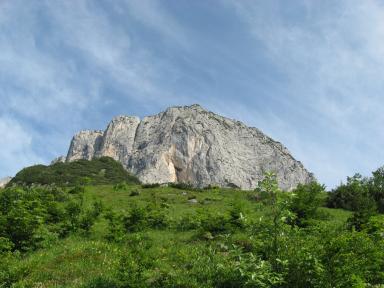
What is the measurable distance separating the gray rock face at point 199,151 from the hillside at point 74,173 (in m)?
51.5

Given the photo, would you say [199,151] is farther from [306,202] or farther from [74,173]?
[306,202]

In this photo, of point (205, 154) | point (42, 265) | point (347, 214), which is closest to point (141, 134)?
point (205, 154)

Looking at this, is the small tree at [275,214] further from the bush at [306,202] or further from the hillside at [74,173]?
the hillside at [74,173]

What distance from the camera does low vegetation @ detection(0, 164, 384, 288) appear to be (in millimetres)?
12500

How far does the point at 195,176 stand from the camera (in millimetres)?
172500

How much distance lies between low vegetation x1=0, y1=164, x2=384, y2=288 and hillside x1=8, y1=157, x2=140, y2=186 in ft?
160

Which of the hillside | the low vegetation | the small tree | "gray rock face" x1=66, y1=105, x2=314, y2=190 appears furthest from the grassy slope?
"gray rock face" x1=66, y1=105, x2=314, y2=190

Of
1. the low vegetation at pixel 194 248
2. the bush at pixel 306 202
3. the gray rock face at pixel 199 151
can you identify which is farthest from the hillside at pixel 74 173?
the gray rock face at pixel 199 151

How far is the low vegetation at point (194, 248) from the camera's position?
492 inches

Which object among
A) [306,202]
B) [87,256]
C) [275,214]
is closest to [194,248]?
[87,256]

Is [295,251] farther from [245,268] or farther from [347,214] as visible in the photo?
[347,214]

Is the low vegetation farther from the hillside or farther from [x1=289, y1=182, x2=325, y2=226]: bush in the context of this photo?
the hillside

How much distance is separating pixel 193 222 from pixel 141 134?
170681 millimetres

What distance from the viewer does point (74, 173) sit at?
3647 inches
